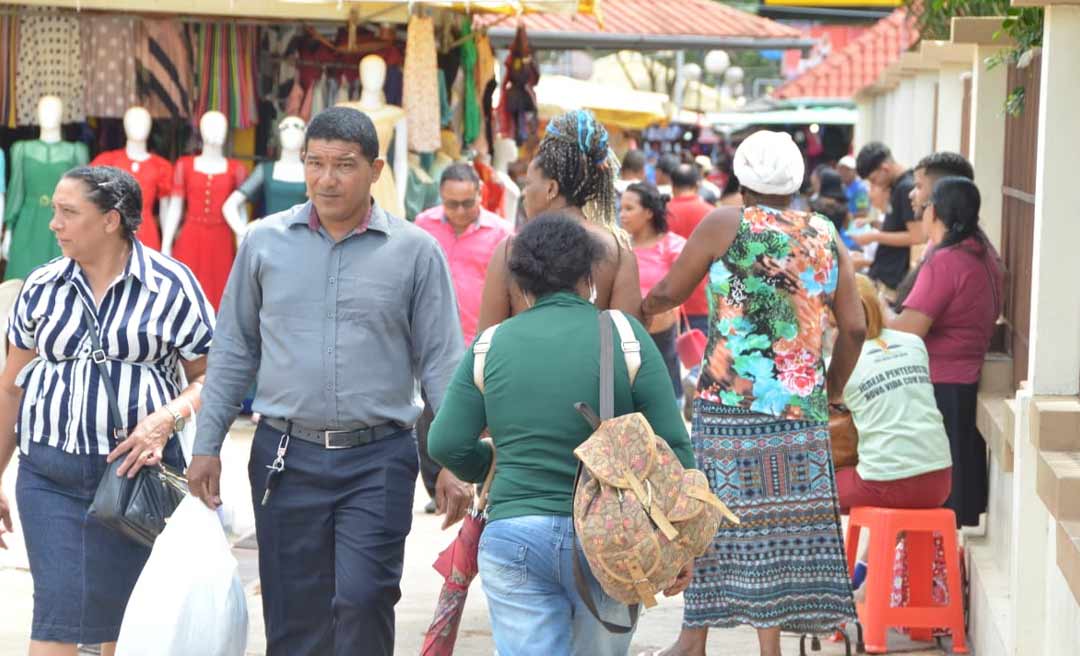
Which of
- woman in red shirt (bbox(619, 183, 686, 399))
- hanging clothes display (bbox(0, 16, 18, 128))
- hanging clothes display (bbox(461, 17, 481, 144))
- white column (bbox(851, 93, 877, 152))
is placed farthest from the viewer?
white column (bbox(851, 93, 877, 152))

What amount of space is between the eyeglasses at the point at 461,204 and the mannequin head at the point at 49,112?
4.24m

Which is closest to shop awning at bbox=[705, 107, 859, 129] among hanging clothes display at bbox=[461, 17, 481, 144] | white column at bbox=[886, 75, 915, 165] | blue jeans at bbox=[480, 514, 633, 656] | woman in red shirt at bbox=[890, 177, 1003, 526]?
white column at bbox=[886, 75, 915, 165]

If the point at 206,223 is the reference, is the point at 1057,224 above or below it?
above

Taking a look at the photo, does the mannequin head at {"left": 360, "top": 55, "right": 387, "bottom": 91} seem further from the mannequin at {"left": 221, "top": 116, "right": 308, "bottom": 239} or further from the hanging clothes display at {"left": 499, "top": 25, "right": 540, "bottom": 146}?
the hanging clothes display at {"left": 499, "top": 25, "right": 540, "bottom": 146}

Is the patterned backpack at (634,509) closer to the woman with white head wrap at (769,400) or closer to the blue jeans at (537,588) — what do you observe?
the blue jeans at (537,588)

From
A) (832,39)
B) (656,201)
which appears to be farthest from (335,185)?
(832,39)

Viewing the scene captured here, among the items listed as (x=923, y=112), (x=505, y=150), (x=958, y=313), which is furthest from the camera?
(x=923, y=112)

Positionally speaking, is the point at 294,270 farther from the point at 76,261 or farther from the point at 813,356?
the point at 813,356

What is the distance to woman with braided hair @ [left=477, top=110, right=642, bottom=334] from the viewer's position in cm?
498

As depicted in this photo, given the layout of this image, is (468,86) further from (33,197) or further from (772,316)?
(772,316)

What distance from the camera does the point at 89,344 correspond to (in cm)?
504

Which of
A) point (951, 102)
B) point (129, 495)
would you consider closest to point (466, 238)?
point (129, 495)

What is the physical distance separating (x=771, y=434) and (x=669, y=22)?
16.5m

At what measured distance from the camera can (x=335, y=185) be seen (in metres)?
4.76
